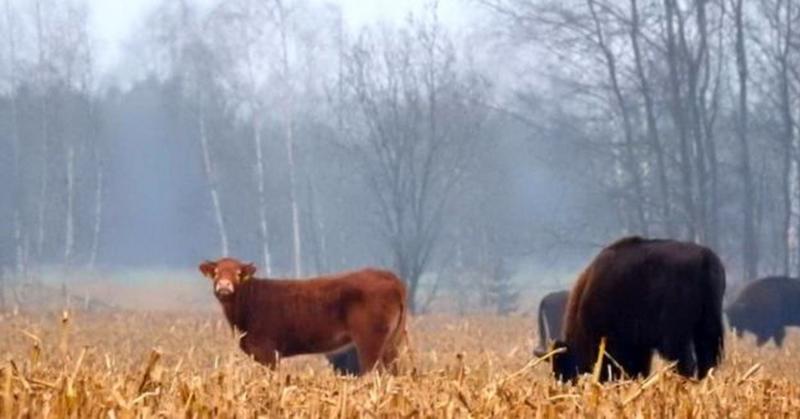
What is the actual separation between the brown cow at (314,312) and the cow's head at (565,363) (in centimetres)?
394

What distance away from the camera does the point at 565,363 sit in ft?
35.9

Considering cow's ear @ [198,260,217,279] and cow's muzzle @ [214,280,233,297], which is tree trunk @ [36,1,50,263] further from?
cow's muzzle @ [214,280,233,297]

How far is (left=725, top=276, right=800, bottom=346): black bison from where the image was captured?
95.7ft

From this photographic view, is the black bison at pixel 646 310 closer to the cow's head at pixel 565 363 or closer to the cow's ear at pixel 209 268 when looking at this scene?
the cow's head at pixel 565 363

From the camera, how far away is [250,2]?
55562 mm

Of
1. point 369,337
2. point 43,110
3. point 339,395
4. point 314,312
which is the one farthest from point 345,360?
point 43,110

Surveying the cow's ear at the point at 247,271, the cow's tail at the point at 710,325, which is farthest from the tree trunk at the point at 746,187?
the cow's tail at the point at 710,325

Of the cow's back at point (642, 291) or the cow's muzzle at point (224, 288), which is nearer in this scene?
the cow's back at point (642, 291)

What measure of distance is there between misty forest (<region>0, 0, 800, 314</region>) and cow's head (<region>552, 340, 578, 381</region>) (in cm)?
2932

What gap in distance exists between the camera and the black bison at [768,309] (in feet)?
95.7

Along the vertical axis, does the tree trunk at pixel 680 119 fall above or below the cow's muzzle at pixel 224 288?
above

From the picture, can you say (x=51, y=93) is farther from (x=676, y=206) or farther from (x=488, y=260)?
(x=676, y=206)

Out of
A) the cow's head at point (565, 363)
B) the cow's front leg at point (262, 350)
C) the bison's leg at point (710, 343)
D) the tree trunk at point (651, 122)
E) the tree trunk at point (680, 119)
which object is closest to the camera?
the bison's leg at point (710, 343)

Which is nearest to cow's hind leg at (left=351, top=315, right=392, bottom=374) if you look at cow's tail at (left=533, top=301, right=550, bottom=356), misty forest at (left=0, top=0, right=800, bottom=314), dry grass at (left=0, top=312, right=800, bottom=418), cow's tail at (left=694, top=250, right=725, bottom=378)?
cow's tail at (left=533, top=301, right=550, bottom=356)
